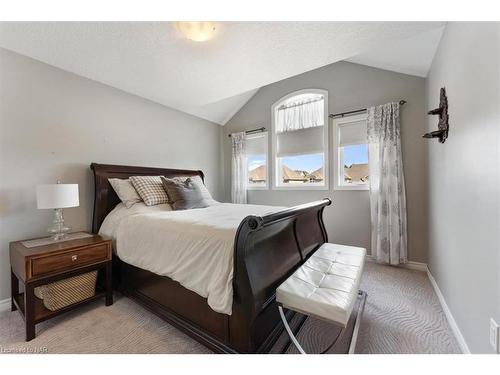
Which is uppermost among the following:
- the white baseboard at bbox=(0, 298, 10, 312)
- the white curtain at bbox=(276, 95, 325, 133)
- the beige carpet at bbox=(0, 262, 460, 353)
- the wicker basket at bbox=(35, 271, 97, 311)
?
the white curtain at bbox=(276, 95, 325, 133)

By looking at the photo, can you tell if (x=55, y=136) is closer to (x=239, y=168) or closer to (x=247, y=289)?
(x=247, y=289)

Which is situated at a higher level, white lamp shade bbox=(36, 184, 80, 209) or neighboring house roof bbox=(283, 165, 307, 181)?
neighboring house roof bbox=(283, 165, 307, 181)

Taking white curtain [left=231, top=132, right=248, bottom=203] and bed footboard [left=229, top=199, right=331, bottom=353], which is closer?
bed footboard [left=229, top=199, right=331, bottom=353]

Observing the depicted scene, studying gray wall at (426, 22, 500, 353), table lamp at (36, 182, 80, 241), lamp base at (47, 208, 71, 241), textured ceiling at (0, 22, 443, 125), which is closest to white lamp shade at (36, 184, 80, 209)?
table lamp at (36, 182, 80, 241)

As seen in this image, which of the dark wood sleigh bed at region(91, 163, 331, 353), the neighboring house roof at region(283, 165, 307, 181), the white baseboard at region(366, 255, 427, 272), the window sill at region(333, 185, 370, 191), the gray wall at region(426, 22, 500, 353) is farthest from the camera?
the neighboring house roof at region(283, 165, 307, 181)

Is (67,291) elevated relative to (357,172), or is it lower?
lower

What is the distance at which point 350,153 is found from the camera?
303 centimetres

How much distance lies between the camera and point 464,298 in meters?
1.33

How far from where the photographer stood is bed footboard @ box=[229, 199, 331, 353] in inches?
42.9

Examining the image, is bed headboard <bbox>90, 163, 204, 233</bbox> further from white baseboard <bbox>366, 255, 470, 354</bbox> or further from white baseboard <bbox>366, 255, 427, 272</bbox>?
white baseboard <bbox>366, 255, 427, 272</bbox>

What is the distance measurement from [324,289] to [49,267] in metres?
1.99

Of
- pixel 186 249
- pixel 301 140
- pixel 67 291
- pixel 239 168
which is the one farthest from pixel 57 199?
pixel 301 140

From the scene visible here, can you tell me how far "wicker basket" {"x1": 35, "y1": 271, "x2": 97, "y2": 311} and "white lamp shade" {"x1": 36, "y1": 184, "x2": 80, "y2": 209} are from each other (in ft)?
2.05
